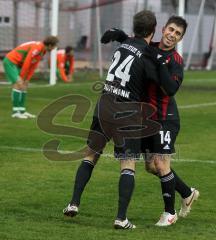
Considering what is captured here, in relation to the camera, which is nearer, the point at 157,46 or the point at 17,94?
the point at 157,46

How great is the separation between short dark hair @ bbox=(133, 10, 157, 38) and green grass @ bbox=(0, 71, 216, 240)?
178 cm

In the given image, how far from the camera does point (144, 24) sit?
7.57m

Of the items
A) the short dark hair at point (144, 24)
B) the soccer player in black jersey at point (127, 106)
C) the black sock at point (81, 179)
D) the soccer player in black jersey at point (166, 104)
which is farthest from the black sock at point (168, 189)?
the short dark hair at point (144, 24)

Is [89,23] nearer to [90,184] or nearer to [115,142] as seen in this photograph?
[90,184]

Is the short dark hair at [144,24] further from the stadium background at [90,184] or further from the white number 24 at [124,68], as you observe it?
the stadium background at [90,184]

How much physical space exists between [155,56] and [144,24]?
37 cm

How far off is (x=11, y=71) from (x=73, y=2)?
2118cm

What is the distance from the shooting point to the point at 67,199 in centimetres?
895

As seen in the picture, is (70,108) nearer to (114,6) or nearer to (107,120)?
(107,120)

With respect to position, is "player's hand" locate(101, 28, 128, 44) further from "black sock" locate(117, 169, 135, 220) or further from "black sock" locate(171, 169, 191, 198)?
"black sock" locate(171, 169, 191, 198)

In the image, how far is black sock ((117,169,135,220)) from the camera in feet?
24.5

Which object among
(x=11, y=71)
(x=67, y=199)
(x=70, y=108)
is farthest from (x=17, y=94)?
(x=67, y=199)

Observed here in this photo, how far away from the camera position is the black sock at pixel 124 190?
7453 millimetres

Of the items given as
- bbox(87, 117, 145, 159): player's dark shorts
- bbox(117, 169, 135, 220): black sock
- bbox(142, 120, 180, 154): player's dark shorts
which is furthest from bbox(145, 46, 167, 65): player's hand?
bbox(117, 169, 135, 220): black sock
